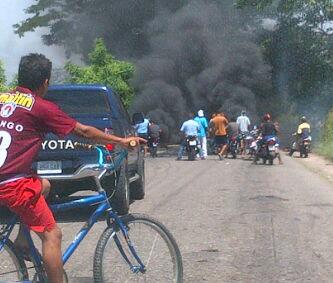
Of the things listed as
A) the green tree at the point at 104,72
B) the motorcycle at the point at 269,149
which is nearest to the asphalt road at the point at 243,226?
the motorcycle at the point at 269,149

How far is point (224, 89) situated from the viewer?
38250 mm

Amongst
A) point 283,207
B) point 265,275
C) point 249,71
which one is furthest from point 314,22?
point 265,275

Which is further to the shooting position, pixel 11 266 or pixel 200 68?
pixel 200 68

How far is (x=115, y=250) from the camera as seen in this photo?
5223 mm

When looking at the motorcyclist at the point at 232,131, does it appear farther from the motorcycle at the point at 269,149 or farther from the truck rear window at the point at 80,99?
the truck rear window at the point at 80,99

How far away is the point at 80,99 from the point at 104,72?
80.5 ft

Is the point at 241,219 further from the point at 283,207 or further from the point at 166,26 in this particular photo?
the point at 166,26

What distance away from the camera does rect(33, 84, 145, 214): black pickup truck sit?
9.38 metres

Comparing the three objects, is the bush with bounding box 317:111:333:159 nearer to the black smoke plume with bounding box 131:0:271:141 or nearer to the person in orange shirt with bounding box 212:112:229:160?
the person in orange shirt with bounding box 212:112:229:160

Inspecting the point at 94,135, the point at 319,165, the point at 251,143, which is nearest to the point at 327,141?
the point at 251,143

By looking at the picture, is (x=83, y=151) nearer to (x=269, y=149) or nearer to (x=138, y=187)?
(x=138, y=187)

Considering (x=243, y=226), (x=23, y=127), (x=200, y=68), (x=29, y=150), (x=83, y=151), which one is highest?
(x=200, y=68)

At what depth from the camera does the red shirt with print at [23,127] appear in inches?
179

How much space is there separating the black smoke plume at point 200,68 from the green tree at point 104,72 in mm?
1569
